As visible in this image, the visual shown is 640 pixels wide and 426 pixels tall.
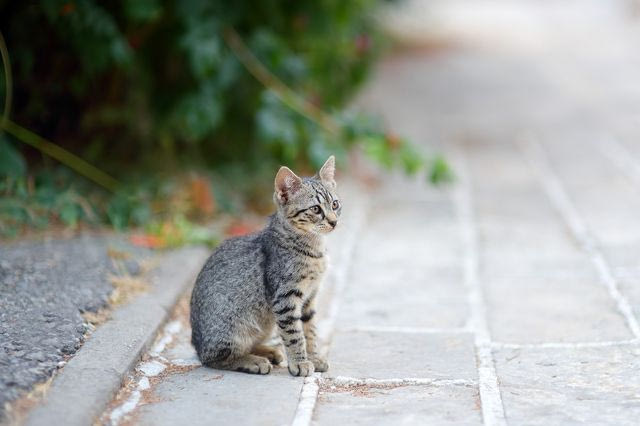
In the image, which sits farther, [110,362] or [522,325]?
[522,325]

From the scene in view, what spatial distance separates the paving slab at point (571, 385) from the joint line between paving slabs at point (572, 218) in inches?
16.9

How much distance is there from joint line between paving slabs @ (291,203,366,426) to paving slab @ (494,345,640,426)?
0.87m

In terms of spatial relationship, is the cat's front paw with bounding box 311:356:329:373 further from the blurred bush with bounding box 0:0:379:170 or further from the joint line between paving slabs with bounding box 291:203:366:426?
the blurred bush with bounding box 0:0:379:170

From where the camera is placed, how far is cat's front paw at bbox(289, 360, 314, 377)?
14.9 ft

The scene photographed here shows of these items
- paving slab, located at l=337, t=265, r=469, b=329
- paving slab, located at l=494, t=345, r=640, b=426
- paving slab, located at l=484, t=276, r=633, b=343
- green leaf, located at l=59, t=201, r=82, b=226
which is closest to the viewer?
paving slab, located at l=494, t=345, r=640, b=426

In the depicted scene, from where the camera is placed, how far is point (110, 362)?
4.41m

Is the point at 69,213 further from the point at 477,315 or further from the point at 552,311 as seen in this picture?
the point at 552,311

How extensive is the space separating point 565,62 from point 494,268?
9.57 metres

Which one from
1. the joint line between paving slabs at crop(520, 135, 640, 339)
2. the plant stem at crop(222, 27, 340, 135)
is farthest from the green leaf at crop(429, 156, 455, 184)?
the joint line between paving slabs at crop(520, 135, 640, 339)

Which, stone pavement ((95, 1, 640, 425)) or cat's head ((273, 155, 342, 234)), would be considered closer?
stone pavement ((95, 1, 640, 425))

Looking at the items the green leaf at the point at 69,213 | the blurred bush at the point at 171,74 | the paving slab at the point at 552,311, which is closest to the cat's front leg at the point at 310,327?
the paving slab at the point at 552,311

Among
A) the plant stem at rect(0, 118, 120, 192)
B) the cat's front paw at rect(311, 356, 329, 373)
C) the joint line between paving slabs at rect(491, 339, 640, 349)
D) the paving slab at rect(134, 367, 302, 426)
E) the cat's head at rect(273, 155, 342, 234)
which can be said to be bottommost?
the paving slab at rect(134, 367, 302, 426)

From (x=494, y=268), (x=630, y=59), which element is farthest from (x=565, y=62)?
(x=494, y=268)

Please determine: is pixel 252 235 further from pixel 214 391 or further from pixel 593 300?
pixel 593 300
